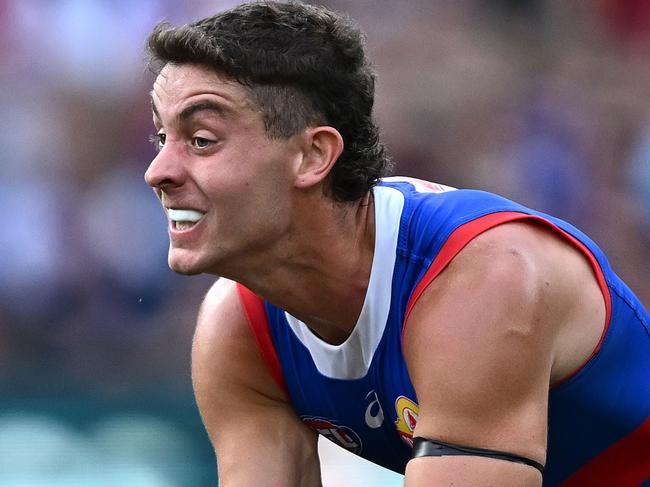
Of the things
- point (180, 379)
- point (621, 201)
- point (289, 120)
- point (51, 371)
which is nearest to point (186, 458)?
point (180, 379)

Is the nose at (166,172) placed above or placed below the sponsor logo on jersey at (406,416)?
above

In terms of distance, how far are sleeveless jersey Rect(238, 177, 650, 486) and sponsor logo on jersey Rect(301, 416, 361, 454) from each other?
0.4 inches

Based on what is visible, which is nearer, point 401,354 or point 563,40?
point 401,354

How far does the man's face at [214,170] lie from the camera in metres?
2.70

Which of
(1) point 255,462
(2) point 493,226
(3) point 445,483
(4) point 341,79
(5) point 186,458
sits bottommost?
(5) point 186,458

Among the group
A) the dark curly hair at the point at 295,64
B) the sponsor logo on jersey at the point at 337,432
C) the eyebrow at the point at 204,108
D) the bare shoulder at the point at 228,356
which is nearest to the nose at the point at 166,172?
the eyebrow at the point at 204,108

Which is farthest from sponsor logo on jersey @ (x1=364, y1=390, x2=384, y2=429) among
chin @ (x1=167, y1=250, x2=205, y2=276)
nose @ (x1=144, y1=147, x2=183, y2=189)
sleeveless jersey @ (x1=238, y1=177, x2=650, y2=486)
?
nose @ (x1=144, y1=147, x2=183, y2=189)

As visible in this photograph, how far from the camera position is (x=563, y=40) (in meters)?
5.83

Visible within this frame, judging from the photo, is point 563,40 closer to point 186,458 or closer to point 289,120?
point 186,458

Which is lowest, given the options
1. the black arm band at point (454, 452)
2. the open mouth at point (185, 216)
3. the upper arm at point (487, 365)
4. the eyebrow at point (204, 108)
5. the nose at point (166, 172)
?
the black arm band at point (454, 452)

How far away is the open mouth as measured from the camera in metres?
2.73

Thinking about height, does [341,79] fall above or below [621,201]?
above

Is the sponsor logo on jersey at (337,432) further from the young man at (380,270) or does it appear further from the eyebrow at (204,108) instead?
the eyebrow at (204,108)

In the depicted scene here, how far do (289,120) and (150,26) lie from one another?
3118 mm
